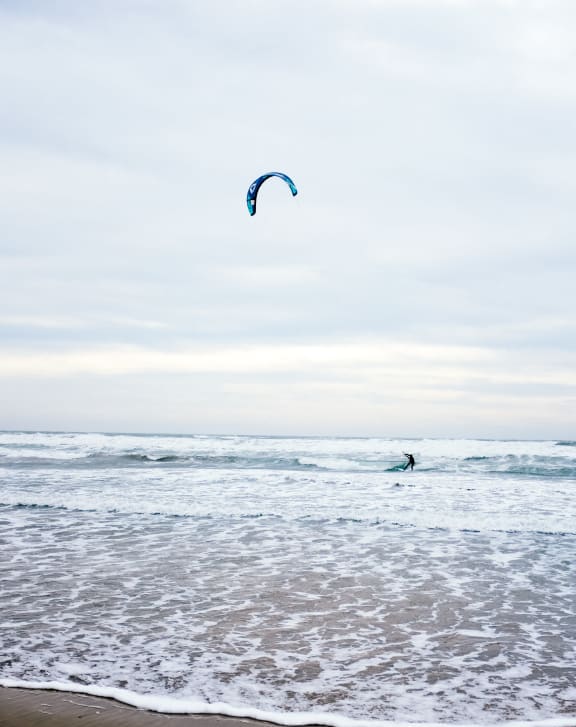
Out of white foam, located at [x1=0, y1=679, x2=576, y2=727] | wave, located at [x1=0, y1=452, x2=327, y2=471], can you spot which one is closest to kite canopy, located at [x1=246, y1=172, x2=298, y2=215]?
white foam, located at [x1=0, y1=679, x2=576, y2=727]

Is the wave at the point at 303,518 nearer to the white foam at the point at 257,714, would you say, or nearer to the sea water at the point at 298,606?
the sea water at the point at 298,606

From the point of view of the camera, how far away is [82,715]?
11.8 ft

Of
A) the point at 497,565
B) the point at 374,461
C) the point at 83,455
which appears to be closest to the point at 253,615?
the point at 497,565

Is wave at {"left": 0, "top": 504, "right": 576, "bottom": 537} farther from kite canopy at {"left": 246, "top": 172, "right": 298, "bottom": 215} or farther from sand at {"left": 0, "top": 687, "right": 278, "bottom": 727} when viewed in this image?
sand at {"left": 0, "top": 687, "right": 278, "bottom": 727}

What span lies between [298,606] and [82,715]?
9.28ft

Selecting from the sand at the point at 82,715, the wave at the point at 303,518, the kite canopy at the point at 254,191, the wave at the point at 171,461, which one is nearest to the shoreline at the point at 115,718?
the sand at the point at 82,715

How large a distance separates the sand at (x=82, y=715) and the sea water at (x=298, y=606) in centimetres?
11

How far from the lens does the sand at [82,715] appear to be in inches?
137

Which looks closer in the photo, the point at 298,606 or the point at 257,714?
the point at 257,714

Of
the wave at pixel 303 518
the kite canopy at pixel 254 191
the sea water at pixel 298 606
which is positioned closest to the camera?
the sea water at pixel 298 606

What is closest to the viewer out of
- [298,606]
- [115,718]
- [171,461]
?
[115,718]

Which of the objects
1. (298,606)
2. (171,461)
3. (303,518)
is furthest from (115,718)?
(171,461)

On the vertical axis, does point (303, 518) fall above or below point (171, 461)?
above

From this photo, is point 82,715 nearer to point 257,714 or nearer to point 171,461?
point 257,714
